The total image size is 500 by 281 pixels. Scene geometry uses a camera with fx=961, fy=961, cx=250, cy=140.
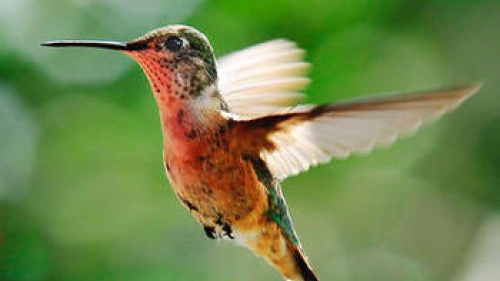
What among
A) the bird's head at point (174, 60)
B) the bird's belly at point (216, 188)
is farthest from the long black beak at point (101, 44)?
the bird's belly at point (216, 188)

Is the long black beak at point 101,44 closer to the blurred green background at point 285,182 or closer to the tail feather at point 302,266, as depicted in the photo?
the tail feather at point 302,266

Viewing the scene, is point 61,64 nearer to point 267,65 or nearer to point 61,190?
point 61,190

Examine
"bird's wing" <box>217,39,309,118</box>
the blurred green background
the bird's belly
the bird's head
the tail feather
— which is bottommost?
the blurred green background

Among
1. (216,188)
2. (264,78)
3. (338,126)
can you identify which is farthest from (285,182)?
(338,126)

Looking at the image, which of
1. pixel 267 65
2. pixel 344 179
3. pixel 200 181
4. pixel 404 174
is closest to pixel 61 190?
pixel 344 179

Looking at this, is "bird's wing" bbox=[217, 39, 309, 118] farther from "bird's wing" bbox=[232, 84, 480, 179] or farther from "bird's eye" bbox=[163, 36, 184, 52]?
"bird's eye" bbox=[163, 36, 184, 52]

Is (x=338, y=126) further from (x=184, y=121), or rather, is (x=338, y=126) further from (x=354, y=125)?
(x=184, y=121)

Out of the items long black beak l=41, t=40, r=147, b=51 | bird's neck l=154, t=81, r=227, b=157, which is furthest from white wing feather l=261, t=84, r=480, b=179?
long black beak l=41, t=40, r=147, b=51
